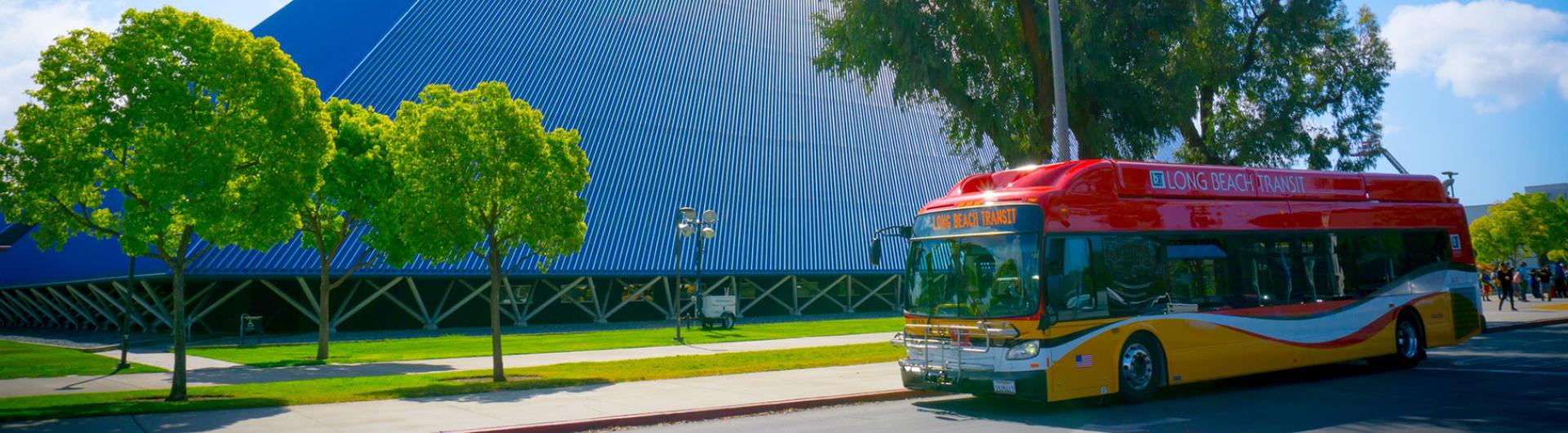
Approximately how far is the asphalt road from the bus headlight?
27.8 inches

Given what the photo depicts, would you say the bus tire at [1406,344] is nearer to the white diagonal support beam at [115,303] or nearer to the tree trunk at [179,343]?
the tree trunk at [179,343]

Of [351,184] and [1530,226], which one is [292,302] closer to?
[351,184]

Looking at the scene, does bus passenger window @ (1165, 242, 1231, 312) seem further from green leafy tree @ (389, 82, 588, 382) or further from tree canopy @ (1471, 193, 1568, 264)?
tree canopy @ (1471, 193, 1568, 264)

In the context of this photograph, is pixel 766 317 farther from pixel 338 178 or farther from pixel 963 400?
pixel 963 400

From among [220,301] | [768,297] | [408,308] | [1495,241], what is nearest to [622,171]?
[768,297]

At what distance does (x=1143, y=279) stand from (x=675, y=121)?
112 feet

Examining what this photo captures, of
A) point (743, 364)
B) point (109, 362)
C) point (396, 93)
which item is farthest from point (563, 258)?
point (743, 364)

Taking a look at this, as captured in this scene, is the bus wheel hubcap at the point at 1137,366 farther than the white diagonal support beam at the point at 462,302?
No

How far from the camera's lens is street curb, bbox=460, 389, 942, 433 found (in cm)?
1069

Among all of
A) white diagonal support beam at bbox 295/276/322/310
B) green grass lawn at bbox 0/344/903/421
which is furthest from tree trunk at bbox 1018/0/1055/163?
white diagonal support beam at bbox 295/276/322/310

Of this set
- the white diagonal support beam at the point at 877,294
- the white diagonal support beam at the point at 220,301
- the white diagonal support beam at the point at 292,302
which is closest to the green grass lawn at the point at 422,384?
the white diagonal support beam at the point at 292,302

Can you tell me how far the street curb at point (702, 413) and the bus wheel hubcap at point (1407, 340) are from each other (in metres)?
7.84

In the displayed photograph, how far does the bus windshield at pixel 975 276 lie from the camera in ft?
36.0

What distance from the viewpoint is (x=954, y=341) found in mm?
11484
